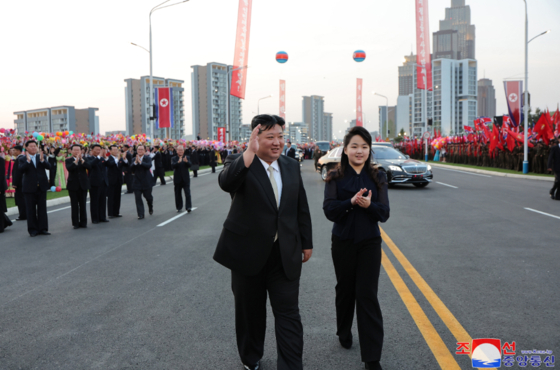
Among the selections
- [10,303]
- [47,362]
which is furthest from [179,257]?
[47,362]

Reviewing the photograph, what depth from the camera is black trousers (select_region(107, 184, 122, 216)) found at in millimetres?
12055

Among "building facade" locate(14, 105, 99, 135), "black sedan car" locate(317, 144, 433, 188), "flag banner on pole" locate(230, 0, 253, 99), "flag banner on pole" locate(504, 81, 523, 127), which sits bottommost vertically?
"black sedan car" locate(317, 144, 433, 188)

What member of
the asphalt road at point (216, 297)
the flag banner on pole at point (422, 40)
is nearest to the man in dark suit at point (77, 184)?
the asphalt road at point (216, 297)

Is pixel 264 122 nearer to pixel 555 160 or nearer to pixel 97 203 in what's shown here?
pixel 97 203

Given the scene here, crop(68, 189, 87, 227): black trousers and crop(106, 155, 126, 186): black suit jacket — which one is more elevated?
crop(106, 155, 126, 186): black suit jacket

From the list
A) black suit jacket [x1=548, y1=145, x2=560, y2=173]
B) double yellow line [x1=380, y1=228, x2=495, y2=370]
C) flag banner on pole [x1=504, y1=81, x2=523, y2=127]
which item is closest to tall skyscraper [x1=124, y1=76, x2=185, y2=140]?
flag banner on pole [x1=504, y1=81, x2=523, y2=127]

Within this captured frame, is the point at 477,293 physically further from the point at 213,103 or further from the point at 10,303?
the point at 213,103

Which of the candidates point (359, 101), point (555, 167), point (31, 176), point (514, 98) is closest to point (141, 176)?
point (31, 176)

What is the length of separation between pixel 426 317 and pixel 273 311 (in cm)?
190

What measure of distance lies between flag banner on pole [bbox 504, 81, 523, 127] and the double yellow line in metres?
23.2

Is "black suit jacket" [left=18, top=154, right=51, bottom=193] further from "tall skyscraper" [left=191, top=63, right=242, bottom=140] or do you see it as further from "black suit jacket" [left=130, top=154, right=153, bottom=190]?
"tall skyscraper" [left=191, top=63, right=242, bottom=140]

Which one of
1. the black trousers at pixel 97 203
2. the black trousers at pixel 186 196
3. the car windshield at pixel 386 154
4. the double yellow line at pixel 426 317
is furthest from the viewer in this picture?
the car windshield at pixel 386 154

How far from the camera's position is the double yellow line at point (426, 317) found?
346 cm

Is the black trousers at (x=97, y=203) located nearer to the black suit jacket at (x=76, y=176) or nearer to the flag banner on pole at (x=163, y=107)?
the black suit jacket at (x=76, y=176)
